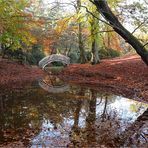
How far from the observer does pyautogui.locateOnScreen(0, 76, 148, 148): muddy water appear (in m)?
7.30

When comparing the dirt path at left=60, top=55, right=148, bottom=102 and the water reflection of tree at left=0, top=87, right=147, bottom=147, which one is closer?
the water reflection of tree at left=0, top=87, right=147, bottom=147

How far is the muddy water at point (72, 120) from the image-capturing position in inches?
287

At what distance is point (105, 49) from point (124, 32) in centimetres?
2997

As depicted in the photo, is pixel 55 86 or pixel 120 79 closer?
pixel 120 79

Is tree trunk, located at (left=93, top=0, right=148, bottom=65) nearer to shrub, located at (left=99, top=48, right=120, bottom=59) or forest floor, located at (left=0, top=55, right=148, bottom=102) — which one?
forest floor, located at (left=0, top=55, right=148, bottom=102)

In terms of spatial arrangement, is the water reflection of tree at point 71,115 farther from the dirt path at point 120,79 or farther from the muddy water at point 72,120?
the dirt path at point 120,79

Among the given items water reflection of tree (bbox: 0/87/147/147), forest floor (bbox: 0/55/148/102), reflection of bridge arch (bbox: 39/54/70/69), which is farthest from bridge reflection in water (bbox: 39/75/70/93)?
reflection of bridge arch (bbox: 39/54/70/69)

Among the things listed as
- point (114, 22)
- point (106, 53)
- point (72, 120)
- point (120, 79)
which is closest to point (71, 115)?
point (72, 120)

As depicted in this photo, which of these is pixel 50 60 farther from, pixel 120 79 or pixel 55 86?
pixel 120 79

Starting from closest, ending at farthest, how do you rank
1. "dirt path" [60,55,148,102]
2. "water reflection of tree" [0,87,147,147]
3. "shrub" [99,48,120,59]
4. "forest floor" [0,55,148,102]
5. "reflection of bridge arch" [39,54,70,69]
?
"water reflection of tree" [0,87,147,147] → "dirt path" [60,55,148,102] → "forest floor" [0,55,148,102] → "reflection of bridge arch" [39,54,70,69] → "shrub" [99,48,120,59]

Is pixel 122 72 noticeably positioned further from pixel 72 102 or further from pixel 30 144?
pixel 30 144

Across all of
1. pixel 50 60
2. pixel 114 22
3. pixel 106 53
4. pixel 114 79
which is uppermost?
pixel 114 22

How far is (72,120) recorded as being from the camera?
933cm

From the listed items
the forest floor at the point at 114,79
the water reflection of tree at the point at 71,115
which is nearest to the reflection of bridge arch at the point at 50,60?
the forest floor at the point at 114,79
